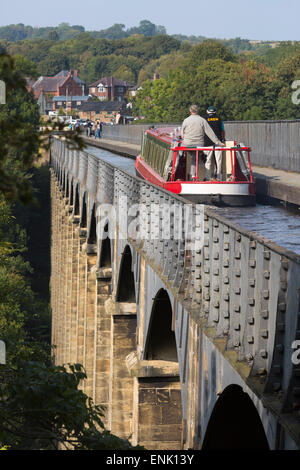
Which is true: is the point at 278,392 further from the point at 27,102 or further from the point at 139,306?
the point at 27,102

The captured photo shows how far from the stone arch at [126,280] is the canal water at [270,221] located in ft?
6.47

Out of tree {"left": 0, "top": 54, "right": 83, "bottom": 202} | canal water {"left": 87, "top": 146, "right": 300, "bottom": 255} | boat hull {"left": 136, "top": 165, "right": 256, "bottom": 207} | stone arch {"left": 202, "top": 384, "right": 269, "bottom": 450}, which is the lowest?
stone arch {"left": 202, "top": 384, "right": 269, "bottom": 450}

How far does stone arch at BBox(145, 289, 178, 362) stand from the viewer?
13.0 metres

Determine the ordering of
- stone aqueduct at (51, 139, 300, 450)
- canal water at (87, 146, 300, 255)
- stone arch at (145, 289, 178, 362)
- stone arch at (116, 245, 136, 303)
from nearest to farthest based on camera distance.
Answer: stone aqueduct at (51, 139, 300, 450), canal water at (87, 146, 300, 255), stone arch at (145, 289, 178, 362), stone arch at (116, 245, 136, 303)

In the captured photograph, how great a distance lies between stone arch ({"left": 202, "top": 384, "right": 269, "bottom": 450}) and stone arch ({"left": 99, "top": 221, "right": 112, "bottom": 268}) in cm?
1285

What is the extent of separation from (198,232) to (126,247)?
7737mm

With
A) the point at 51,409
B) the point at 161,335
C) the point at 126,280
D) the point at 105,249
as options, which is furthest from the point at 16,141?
the point at 105,249

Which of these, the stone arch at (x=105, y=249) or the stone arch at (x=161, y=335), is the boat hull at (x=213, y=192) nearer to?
the stone arch at (x=161, y=335)

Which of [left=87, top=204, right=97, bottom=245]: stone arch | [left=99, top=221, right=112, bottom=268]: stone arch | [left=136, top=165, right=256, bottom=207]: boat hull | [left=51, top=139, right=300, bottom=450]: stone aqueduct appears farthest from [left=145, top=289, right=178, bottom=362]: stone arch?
[left=87, top=204, right=97, bottom=245]: stone arch

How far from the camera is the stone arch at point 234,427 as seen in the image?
811cm

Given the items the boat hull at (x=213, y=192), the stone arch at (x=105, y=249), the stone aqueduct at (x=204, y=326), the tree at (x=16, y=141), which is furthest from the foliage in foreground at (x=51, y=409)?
the stone arch at (x=105, y=249)

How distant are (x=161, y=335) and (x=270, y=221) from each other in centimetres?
285

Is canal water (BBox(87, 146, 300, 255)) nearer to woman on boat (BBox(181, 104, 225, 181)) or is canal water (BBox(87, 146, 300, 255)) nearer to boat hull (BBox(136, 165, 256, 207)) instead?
boat hull (BBox(136, 165, 256, 207))

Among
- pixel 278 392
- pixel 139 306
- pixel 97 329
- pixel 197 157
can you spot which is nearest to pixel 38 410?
pixel 278 392
